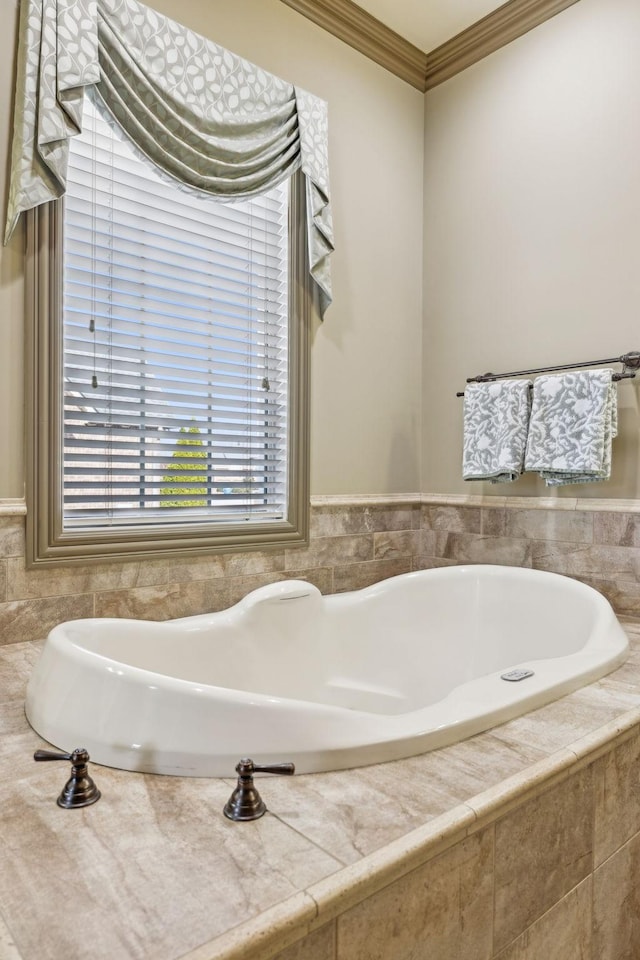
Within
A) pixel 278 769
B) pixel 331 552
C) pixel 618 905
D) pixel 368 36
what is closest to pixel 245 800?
pixel 278 769

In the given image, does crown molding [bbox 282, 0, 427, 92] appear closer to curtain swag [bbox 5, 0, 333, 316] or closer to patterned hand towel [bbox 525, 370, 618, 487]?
curtain swag [bbox 5, 0, 333, 316]

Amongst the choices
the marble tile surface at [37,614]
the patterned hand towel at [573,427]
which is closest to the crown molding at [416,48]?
the patterned hand towel at [573,427]

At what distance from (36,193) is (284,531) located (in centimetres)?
134

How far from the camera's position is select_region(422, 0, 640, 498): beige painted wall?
225 cm

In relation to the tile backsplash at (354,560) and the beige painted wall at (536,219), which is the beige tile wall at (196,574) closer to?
the tile backsplash at (354,560)

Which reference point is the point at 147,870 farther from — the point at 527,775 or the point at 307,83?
the point at 307,83

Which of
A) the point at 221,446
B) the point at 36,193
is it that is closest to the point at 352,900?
the point at 221,446

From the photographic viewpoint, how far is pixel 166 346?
2.10 metres

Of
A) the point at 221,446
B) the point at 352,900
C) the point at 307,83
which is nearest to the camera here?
the point at 352,900

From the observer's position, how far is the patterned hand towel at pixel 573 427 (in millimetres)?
2113

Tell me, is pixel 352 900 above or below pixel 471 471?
below

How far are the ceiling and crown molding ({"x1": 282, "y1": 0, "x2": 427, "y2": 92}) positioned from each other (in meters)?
0.03

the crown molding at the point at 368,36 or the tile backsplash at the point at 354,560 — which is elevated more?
the crown molding at the point at 368,36

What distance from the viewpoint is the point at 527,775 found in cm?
102
